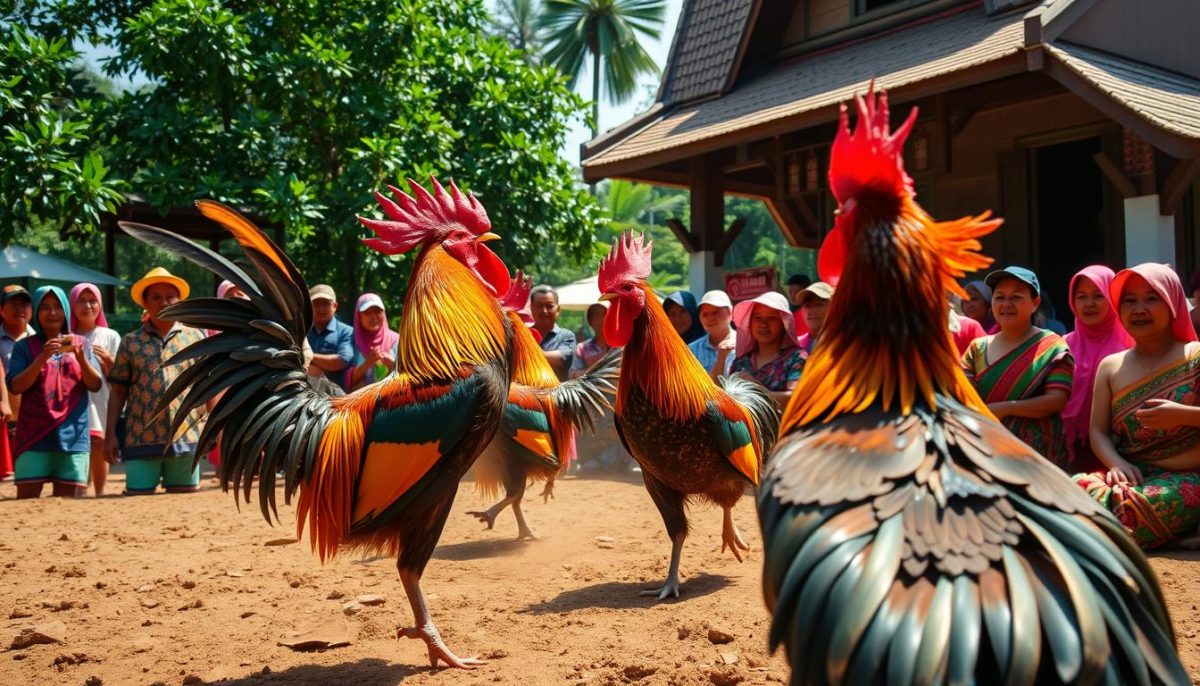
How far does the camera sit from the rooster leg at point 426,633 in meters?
3.78

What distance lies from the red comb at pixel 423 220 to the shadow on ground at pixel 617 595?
73.6 inches

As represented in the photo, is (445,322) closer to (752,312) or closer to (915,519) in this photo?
(915,519)

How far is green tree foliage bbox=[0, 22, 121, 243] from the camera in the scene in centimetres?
1129

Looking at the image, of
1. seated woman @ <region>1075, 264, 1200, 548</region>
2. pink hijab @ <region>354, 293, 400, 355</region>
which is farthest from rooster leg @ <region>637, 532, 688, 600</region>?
pink hijab @ <region>354, 293, 400, 355</region>

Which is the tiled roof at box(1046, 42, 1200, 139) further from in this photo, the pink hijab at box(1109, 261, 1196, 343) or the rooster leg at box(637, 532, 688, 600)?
the rooster leg at box(637, 532, 688, 600)

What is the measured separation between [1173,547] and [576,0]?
107 feet

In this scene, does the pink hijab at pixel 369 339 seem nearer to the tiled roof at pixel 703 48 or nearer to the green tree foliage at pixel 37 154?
the green tree foliage at pixel 37 154

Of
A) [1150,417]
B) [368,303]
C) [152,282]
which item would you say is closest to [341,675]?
[1150,417]

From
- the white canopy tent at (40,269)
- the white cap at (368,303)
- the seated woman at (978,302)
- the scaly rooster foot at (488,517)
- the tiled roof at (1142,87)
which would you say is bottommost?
the scaly rooster foot at (488,517)

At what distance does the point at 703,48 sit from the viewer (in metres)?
13.0

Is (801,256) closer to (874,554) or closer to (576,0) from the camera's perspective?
(576,0)

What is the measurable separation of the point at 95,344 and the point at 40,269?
7092mm

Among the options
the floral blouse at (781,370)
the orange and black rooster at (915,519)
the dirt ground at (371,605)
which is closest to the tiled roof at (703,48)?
the floral blouse at (781,370)

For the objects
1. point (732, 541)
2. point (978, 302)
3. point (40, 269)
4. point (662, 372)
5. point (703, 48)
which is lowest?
point (732, 541)
